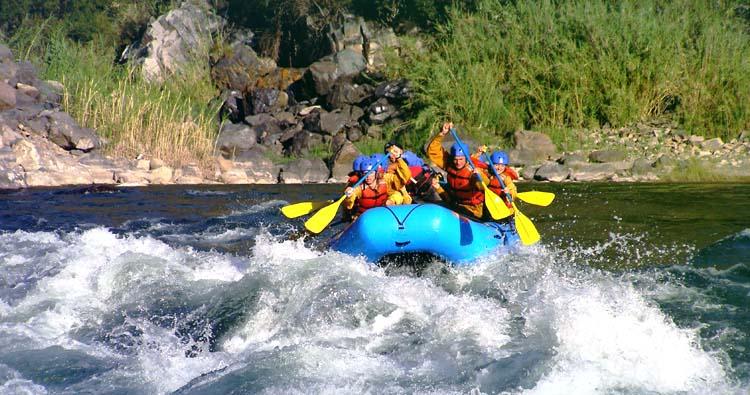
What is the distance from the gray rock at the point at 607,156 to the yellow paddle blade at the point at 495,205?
6574 mm

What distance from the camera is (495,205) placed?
7.29 meters

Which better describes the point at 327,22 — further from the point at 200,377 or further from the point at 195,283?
the point at 200,377

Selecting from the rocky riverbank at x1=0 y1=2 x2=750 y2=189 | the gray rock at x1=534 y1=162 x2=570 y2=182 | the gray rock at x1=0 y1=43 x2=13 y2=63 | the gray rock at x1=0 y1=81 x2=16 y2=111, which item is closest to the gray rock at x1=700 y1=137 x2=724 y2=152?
the rocky riverbank at x1=0 y1=2 x2=750 y2=189

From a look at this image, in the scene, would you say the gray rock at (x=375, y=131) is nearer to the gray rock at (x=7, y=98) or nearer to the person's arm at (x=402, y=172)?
the gray rock at (x=7, y=98)

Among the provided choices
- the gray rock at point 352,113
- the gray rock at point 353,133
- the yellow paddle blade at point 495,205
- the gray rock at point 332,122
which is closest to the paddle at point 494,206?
the yellow paddle blade at point 495,205

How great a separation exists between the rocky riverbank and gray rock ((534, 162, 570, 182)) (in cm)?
2

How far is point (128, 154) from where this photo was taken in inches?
563

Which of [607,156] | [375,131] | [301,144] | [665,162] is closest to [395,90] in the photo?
[375,131]

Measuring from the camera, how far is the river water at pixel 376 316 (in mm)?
4691

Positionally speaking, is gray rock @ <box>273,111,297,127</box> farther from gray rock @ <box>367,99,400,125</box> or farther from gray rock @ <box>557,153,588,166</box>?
gray rock @ <box>557,153,588,166</box>

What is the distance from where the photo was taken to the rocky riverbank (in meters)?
13.2

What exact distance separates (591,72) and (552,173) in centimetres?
279

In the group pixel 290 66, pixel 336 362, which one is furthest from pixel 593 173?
pixel 290 66

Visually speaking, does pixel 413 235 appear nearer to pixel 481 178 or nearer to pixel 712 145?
pixel 481 178
